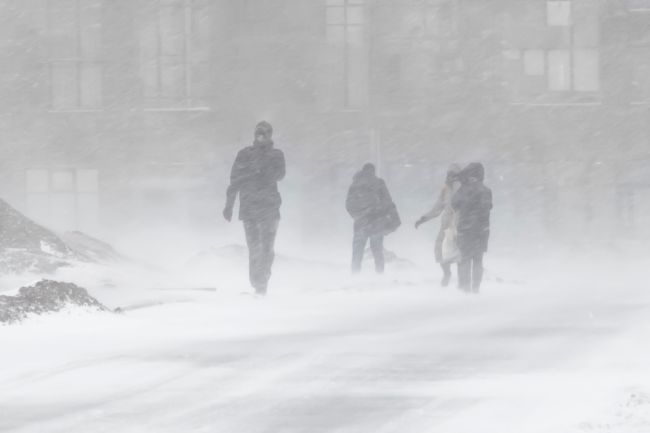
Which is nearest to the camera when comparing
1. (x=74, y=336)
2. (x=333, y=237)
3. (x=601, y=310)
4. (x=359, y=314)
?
(x=74, y=336)

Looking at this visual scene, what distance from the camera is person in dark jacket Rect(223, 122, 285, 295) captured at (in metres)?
15.7

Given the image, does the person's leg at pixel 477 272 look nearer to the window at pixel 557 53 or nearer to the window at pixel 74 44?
the window at pixel 557 53

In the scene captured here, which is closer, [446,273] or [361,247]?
[446,273]

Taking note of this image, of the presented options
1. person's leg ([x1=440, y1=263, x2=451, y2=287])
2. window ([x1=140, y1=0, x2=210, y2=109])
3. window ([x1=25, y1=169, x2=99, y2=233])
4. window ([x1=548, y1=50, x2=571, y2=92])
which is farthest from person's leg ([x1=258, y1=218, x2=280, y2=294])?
window ([x1=548, y1=50, x2=571, y2=92])

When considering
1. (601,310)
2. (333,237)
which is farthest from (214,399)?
(333,237)

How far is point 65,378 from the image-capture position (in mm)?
8914

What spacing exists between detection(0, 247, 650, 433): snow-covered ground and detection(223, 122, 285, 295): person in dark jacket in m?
0.36

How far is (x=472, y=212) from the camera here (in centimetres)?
1806

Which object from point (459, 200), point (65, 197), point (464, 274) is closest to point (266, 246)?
point (459, 200)

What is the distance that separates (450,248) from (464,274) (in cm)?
53

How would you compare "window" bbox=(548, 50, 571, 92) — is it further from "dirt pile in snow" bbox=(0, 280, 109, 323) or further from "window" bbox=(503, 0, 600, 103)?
"dirt pile in snow" bbox=(0, 280, 109, 323)

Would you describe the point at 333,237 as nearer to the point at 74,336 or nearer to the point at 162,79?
the point at 162,79

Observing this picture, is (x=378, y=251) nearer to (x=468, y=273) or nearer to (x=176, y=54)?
(x=468, y=273)

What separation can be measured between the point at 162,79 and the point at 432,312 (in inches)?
1054
